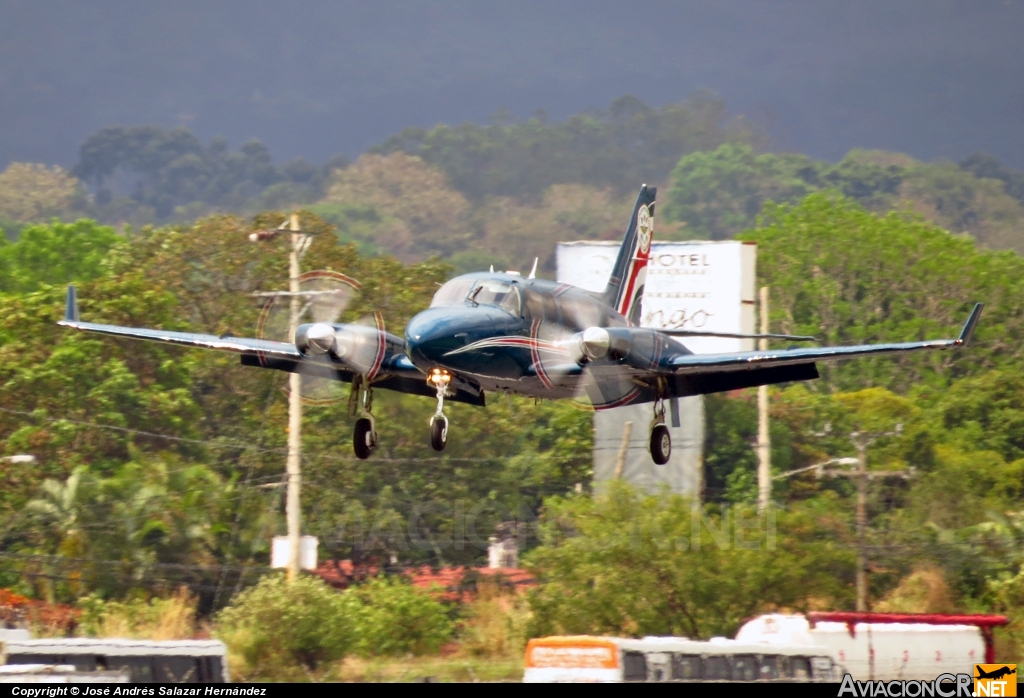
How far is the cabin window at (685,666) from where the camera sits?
2831 centimetres

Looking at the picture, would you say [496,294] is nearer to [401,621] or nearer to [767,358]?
[767,358]

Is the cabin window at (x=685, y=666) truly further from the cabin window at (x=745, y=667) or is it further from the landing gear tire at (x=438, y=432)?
the landing gear tire at (x=438, y=432)

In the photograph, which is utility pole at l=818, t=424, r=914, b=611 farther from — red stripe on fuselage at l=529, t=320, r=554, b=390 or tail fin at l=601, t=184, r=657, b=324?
red stripe on fuselage at l=529, t=320, r=554, b=390

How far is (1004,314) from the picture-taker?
76875mm

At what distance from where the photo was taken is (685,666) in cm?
2858

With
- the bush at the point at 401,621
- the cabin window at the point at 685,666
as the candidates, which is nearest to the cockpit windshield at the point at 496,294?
the cabin window at the point at 685,666

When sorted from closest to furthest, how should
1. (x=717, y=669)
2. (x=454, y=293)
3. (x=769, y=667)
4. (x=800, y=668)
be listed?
(x=454, y=293) < (x=717, y=669) < (x=769, y=667) < (x=800, y=668)

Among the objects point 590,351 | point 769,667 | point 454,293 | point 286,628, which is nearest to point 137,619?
point 286,628

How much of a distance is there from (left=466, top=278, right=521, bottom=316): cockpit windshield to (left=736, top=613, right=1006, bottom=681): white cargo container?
12110 mm

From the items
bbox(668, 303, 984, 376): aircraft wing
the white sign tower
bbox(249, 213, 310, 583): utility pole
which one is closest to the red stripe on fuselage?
bbox(668, 303, 984, 376): aircraft wing

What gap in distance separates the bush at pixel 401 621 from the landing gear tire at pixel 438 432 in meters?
19.2

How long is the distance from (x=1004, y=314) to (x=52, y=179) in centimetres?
15071

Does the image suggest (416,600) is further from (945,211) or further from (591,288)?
(945,211)

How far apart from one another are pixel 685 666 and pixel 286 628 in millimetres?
14763
